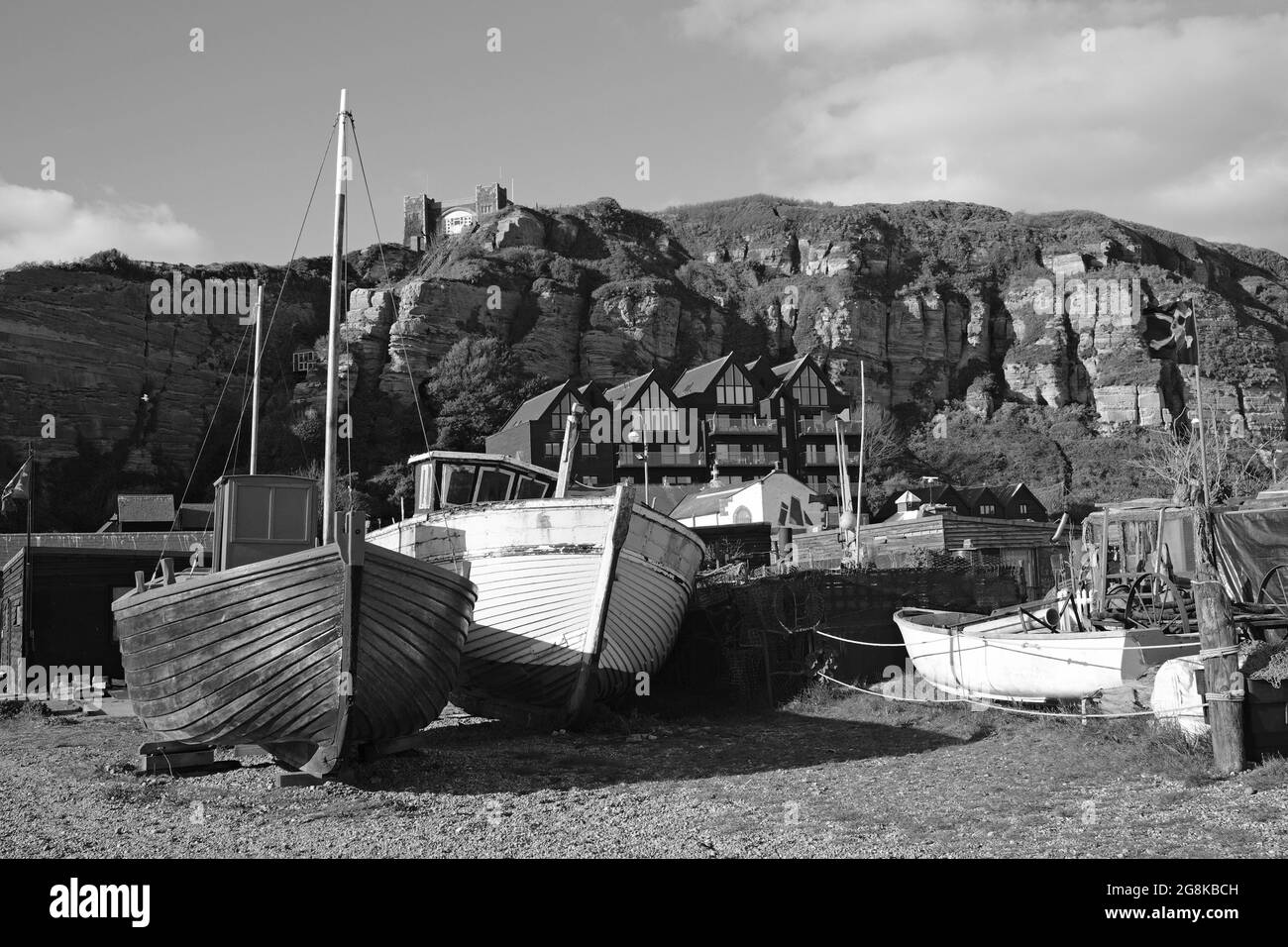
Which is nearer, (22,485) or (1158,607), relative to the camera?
(1158,607)

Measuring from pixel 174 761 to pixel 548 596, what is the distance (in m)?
5.68

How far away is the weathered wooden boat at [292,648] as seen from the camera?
428 inches

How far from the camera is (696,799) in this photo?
1072cm

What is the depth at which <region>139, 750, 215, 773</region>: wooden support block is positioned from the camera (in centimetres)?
Answer: 1217

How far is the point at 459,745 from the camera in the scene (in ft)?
48.7

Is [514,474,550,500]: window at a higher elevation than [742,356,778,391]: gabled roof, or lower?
lower

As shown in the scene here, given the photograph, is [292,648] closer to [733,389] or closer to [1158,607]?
[1158,607]

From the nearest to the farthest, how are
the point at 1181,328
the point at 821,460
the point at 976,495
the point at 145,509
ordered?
the point at 1181,328 < the point at 145,509 < the point at 976,495 < the point at 821,460

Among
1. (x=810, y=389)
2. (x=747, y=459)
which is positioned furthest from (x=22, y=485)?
(x=810, y=389)

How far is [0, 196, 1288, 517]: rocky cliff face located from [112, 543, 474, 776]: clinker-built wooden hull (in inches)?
2823

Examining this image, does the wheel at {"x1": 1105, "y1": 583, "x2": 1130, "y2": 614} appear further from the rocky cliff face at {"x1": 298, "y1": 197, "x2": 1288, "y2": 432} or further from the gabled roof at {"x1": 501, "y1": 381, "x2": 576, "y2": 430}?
the rocky cliff face at {"x1": 298, "y1": 197, "x2": 1288, "y2": 432}

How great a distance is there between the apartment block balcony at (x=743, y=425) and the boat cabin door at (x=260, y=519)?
67906 millimetres

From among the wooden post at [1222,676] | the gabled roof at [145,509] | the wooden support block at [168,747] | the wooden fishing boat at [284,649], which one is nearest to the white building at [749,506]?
the gabled roof at [145,509]

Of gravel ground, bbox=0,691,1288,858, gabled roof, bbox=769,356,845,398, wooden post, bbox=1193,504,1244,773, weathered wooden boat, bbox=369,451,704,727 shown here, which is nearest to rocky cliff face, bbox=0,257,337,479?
gabled roof, bbox=769,356,845,398
